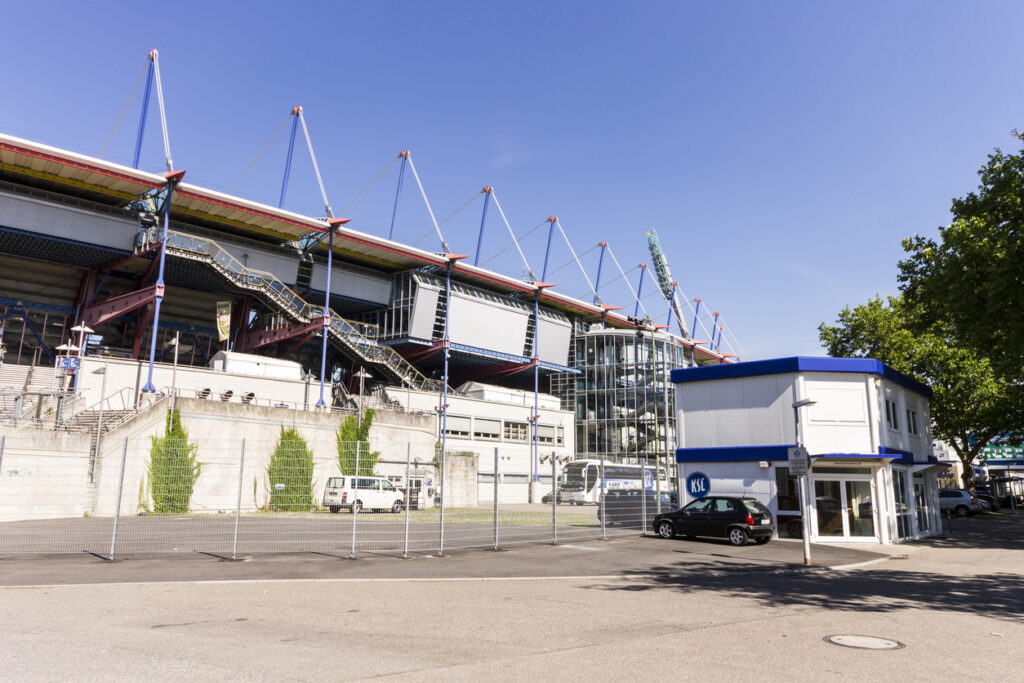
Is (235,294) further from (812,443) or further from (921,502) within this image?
(921,502)

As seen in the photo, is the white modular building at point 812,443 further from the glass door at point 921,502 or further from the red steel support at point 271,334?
the red steel support at point 271,334

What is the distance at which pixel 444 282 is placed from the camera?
197ft

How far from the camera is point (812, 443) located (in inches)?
952

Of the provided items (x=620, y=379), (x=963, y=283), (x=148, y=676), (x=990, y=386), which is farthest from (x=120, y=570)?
(x=620, y=379)

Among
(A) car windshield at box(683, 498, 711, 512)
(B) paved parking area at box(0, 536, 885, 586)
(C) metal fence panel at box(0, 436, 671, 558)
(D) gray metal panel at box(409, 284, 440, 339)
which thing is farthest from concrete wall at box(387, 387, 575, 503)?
(B) paved parking area at box(0, 536, 885, 586)

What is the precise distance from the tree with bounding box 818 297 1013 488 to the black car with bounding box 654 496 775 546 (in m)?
32.5

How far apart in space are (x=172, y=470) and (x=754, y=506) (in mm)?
20520

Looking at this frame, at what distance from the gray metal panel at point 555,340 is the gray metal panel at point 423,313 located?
1418 cm

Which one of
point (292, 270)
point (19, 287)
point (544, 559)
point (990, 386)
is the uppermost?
point (292, 270)

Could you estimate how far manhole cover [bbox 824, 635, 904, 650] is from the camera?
311 inches

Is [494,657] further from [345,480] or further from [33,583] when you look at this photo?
[345,480]

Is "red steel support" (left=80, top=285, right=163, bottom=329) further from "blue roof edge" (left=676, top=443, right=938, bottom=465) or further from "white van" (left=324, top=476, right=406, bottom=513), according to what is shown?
"blue roof edge" (left=676, top=443, right=938, bottom=465)

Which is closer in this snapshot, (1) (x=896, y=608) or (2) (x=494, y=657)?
(2) (x=494, y=657)

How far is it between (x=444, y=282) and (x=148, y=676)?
5462 cm
